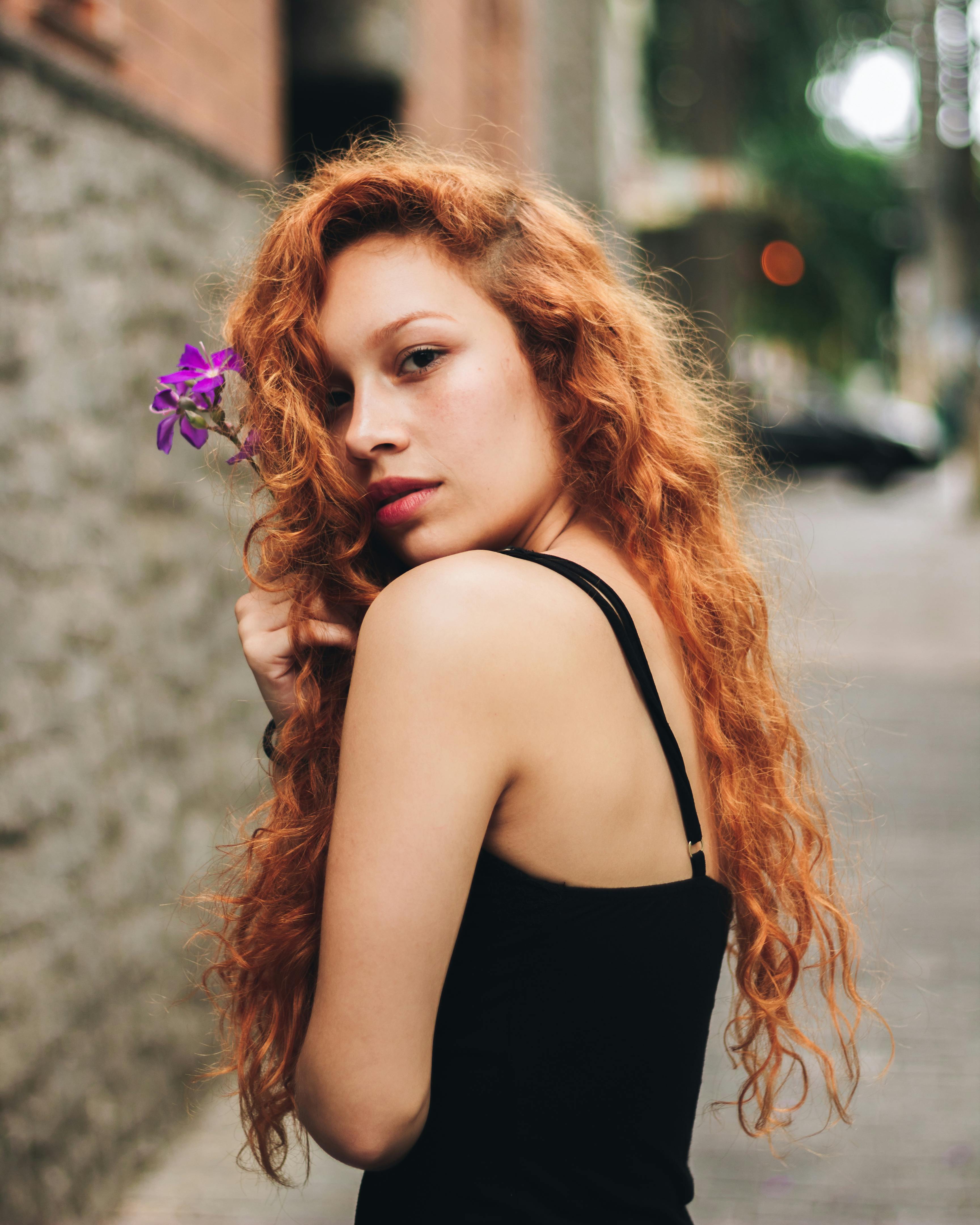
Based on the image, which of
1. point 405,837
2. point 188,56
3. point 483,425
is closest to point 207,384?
point 483,425

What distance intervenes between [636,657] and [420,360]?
17.7 inches

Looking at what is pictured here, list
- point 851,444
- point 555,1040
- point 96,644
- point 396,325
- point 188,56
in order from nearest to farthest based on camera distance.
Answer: point 555,1040
point 396,325
point 96,644
point 188,56
point 851,444

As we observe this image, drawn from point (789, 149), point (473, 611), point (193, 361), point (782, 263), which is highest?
point (193, 361)

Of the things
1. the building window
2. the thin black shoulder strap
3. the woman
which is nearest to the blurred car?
the building window

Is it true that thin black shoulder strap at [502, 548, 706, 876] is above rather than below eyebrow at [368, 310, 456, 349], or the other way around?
below

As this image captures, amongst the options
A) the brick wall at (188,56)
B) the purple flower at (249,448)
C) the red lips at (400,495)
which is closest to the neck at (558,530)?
the red lips at (400,495)

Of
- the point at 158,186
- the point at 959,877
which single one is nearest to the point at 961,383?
the point at 959,877

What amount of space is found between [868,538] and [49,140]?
15.9m

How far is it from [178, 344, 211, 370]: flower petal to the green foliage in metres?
14.3

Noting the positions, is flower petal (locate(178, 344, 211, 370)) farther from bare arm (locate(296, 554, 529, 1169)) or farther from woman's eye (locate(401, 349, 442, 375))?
bare arm (locate(296, 554, 529, 1169))

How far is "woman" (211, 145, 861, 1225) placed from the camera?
1188 millimetres

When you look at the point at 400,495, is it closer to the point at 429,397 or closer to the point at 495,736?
the point at 429,397

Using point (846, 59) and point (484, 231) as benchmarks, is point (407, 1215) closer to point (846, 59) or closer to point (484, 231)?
point (484, 231)

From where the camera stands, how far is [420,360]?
142 centimetres
